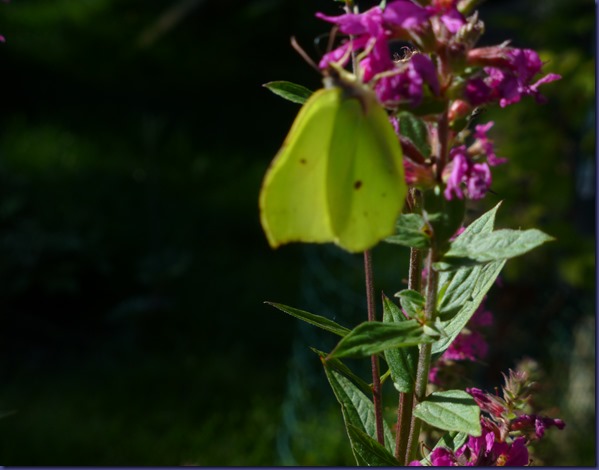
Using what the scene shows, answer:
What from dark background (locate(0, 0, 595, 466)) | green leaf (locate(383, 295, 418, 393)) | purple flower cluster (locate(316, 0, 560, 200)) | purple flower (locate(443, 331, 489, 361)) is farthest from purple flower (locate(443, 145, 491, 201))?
dark background (locate(0, 0, 595, 466))

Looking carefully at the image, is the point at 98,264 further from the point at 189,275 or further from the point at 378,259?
the point at 378,259

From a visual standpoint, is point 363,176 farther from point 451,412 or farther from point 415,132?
point 451,412

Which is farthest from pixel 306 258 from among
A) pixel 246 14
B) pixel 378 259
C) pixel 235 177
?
pixel 246 14

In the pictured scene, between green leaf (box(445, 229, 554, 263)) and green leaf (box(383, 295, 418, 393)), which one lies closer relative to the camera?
green leaf (box(445, 229, 554, 263))

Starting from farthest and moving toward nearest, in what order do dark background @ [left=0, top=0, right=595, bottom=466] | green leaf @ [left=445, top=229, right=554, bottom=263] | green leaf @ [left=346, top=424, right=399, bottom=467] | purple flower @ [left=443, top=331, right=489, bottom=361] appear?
dark background @ [left=0, top=0, right=595, bottom=466], purple flower @ [left=443, top=331, right=489, bottom=361], green leaf @ [left=346, top=424, right=399, bottom=467], green leaf @ [left=445, top=229, right=554, bottom=263]

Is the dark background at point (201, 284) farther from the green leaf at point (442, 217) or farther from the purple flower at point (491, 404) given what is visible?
the green leaf at point (442, 217)

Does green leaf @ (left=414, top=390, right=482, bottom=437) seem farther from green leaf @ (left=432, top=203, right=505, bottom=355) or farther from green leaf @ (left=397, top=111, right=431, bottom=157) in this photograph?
green leaf @ (left=397, top=111, right=431, bottom=157)
